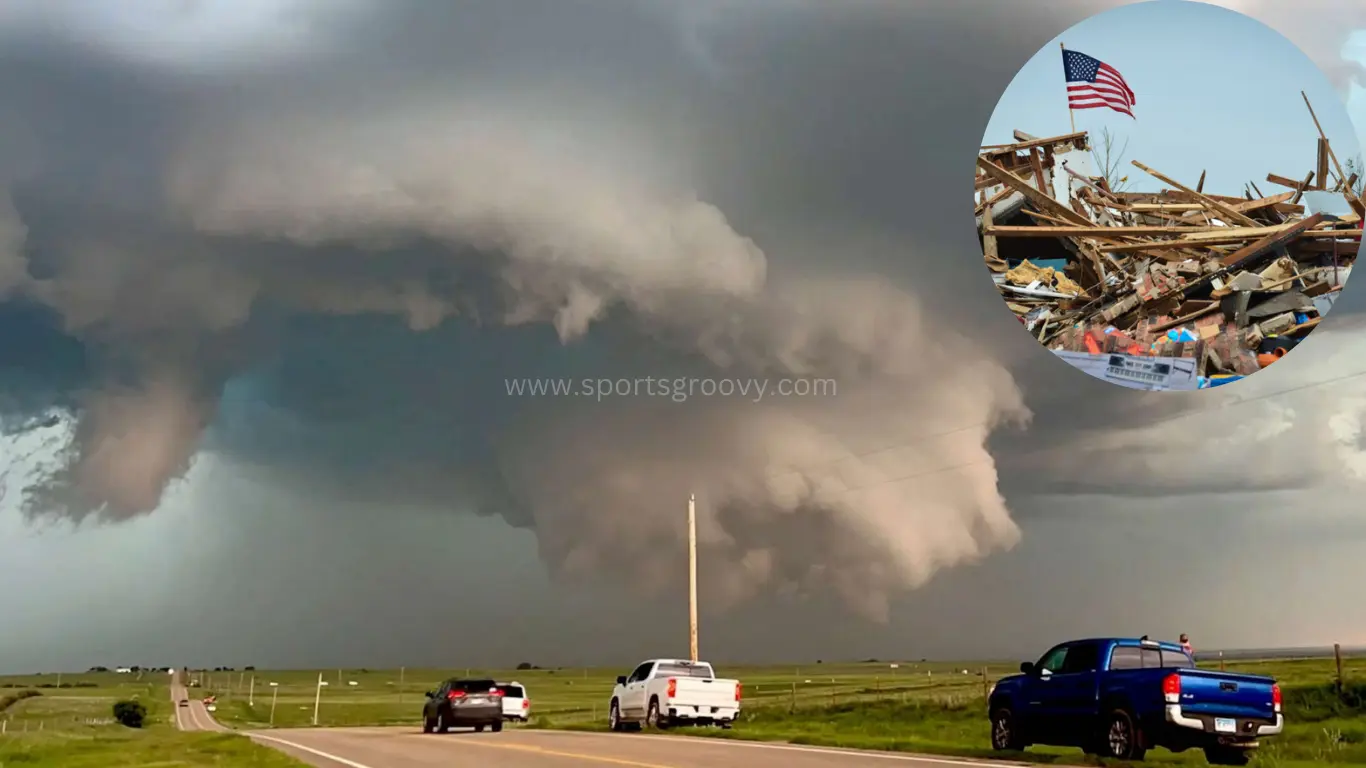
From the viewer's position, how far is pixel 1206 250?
43.3 meters

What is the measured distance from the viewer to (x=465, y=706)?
3981 centimetres

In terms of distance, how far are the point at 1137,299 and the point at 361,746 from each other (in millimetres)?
31307

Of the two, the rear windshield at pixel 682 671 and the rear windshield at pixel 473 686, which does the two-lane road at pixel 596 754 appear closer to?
the rear windshield at pixel 682 671

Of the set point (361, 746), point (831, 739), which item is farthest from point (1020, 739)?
point (361, 746)

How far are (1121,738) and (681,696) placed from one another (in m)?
17.3

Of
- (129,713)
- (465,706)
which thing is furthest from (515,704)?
(129,713)

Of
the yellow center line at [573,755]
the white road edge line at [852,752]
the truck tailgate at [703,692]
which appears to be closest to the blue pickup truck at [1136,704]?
the white road edge line at [852,752]

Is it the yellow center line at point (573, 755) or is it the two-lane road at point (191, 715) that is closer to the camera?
the yellow center line at point (573, 755)

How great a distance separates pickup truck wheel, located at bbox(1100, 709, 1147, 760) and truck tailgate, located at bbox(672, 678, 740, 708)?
16.4 meters

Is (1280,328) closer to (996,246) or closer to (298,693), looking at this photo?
(996,246)

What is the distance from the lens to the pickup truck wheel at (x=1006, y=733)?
23078 millimetres

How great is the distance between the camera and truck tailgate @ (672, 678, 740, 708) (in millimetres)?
35219

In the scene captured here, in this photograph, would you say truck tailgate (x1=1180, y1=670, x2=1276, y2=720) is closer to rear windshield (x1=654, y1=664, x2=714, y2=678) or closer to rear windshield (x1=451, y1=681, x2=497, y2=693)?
rear windshield (x1=654, y1=664, x2=714, y2=678)

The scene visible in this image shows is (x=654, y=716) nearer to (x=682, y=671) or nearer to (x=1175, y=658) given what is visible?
(x=682, y=671)
